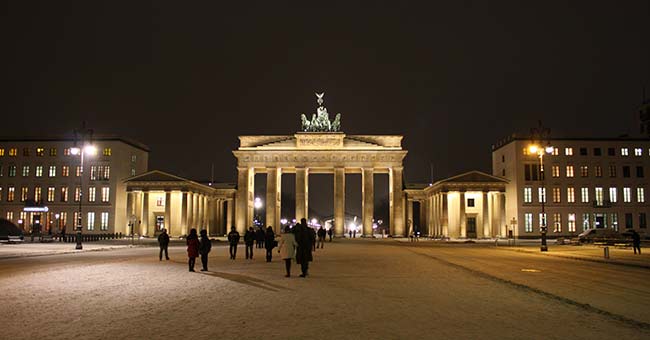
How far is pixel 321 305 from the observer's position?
13.7m

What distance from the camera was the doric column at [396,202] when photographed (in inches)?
3570

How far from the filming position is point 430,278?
823 inches

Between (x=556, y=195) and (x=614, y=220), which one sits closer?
(x=614, y=220)

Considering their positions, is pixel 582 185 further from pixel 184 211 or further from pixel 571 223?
pixel 184 211

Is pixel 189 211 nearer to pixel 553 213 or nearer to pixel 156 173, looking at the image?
pixel 156 173

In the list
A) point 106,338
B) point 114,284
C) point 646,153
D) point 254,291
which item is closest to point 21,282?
point 114,284

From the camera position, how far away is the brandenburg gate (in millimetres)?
91312

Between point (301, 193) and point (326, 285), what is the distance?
7345 centimetres

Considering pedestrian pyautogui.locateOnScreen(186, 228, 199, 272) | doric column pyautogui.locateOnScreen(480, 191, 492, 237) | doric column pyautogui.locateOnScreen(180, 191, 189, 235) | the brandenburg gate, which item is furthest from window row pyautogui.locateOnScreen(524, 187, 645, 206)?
pedestrian pyautogui.locateOnScreen(186, 228, 199, 272)

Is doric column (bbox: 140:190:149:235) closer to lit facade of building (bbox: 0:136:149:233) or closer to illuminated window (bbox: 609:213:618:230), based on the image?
lit facade of building (bbox: 0:136:149:233)

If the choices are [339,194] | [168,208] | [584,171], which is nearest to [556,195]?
[584,171]

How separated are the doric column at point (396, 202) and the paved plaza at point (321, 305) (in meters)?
68.0

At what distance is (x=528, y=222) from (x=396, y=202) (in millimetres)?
19302

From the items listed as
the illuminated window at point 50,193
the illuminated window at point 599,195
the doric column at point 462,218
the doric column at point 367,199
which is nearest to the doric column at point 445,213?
the doric column at point 462,218
